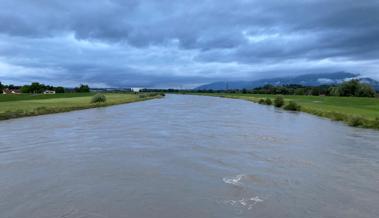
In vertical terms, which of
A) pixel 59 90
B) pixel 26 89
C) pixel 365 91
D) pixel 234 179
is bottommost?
pixel 234 179

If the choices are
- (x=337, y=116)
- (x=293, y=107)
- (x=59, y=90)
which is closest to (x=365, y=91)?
(x=293, y=107)

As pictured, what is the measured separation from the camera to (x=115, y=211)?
32.0 feet

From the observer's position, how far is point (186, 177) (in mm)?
13430

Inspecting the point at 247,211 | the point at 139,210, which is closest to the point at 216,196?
the point at 247,211

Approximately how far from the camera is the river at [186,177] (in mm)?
10055

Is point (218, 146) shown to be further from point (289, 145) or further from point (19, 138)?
point (19, 138)

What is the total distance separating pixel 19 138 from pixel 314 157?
16.2m

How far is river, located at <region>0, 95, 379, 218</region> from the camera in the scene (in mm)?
10055

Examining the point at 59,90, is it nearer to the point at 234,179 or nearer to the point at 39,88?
the point at 39,88

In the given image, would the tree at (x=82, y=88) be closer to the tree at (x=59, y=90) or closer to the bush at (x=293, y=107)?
the tree at (x=59, y=90)

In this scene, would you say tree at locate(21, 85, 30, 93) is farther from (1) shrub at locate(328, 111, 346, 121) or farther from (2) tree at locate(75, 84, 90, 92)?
(1) shrub at locate(328, 111, 346, 121)

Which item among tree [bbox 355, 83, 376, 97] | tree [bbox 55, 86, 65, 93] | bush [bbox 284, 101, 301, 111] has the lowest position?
bush [bbox 284, 101, 301, 111]

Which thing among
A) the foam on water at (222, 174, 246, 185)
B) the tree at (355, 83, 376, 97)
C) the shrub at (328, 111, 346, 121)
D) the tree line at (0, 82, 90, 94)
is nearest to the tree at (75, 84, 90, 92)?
the tree line at (0, 82, 90, 94)

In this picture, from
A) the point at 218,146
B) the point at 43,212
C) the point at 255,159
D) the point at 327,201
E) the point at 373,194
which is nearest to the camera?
the point at 43,212
